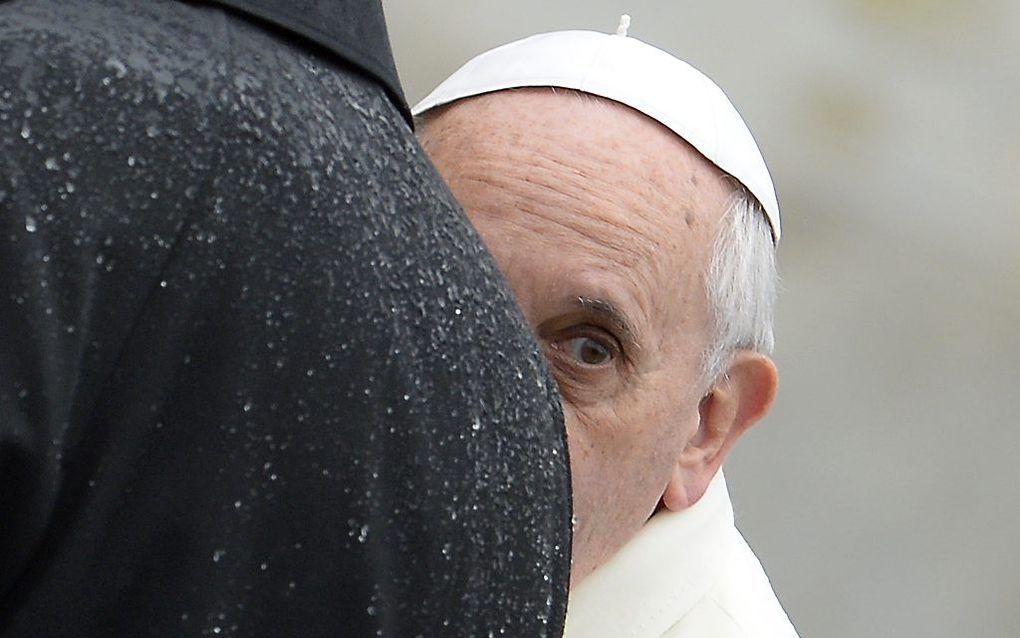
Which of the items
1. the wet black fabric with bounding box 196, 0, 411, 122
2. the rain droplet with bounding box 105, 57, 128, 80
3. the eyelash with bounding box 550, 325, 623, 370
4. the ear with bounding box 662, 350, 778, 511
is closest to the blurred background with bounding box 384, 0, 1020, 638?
the ear with bounding box 662, 350, 778, 511

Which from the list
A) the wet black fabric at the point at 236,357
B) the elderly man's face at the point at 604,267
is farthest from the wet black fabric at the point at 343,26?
the elderly man's face at the point at 604,267

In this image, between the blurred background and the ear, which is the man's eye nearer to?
the ear

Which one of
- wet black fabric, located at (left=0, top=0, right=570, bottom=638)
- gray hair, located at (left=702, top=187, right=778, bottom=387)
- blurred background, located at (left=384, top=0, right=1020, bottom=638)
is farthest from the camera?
blurred background, located at (left=384, top=0, right=1020, bottom=638)

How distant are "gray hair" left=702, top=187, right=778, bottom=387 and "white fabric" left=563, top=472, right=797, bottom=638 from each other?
241mm

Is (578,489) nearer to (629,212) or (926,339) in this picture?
(629,212)

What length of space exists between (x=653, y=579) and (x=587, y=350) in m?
0.40

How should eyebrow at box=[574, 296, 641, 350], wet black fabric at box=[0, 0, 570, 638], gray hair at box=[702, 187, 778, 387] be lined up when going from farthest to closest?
gray hair at box=[702, 187, 778, 387] < eyebrow at box=[574, 296, 641, 350] < wet black fabric at box=[0, 0, 570, 638]

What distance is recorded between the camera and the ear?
2111mm

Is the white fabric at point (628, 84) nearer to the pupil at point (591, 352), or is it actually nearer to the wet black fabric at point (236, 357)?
the pupil at point (591, 352)

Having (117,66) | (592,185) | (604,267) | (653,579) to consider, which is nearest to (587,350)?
(604,267)

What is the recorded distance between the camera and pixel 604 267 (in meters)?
1.93

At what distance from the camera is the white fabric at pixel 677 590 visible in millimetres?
2059

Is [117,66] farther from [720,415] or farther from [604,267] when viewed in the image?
[720,415]

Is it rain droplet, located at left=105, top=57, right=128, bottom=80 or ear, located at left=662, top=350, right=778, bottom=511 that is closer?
rain droplet, located at left=105, top=57, right=128, bottom=80
